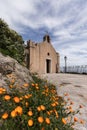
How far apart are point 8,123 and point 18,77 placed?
4.34 meters

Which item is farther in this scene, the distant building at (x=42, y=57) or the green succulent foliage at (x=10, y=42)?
the distant building at (x=42, y=57)

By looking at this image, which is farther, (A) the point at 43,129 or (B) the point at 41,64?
(B) the point at 41,64

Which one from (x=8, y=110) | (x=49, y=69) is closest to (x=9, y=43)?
(x=8, y=110)

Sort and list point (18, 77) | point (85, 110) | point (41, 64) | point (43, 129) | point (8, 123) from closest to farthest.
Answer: point (43, 129), point (8, 123), point (85, 110), point (18, 77), point (41, 64)

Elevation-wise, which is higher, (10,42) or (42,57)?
(42,57)

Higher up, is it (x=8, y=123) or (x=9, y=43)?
(x=9, y=43)

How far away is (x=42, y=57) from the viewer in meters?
30.4

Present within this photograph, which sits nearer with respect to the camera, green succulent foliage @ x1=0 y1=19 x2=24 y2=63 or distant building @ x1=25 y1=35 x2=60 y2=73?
green succulent foliage @ x1=0 y1=19 x2=24 y2=63

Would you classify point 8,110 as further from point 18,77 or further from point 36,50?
point 36,50

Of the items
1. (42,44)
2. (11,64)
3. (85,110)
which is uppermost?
(42,44)

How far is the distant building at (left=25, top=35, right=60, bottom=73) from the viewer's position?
27.9m

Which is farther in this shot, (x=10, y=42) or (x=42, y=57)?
(x=42, y=57)

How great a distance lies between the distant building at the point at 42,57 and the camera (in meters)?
27.9

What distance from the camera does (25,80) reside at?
23.6 feet
